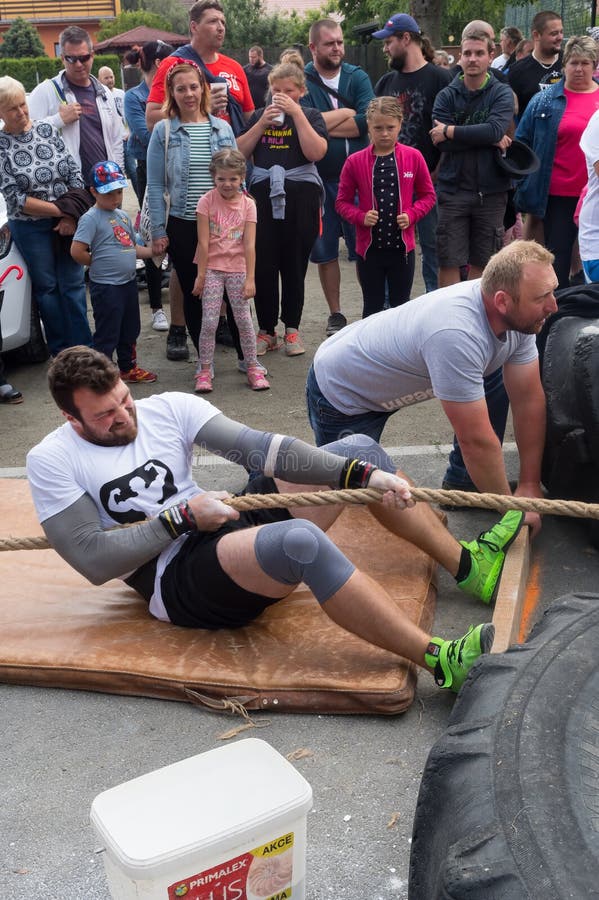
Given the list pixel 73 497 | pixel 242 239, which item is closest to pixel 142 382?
pixel 242 239

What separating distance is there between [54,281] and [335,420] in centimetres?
304

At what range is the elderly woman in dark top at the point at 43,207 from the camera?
6031 millimetres

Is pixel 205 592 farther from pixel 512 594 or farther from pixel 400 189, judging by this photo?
pixel 400 189

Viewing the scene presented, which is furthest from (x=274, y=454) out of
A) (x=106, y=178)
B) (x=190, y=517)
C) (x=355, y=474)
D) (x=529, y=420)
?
(x=106, y=178)

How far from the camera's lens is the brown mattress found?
303 centimetres

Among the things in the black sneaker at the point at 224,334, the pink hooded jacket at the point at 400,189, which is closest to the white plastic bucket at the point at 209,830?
the pink hooded jacket at the point at 400,189

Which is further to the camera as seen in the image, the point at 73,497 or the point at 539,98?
the point at 539,98

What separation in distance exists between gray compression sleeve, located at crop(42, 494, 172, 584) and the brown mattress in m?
0.31

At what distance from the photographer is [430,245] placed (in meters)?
7.25

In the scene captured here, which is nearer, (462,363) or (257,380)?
(462,363)

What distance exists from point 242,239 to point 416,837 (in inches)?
179

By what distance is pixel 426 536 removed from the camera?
3.63 meters

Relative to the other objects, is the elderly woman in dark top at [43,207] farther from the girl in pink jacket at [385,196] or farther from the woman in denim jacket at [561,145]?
the woman in denim jacket at [561,145]

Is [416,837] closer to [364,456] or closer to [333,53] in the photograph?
[364,456]
